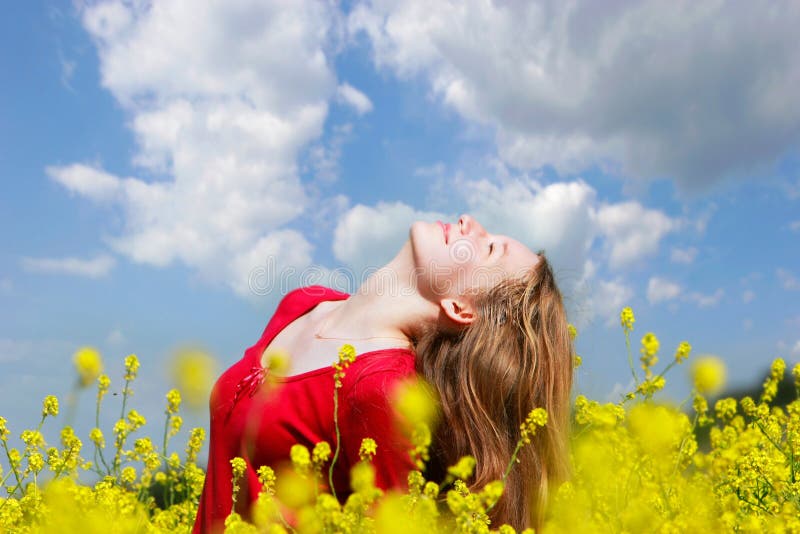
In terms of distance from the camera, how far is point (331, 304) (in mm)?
4043

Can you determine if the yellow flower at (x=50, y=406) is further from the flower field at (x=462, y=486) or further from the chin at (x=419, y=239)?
the chin at (x=419, y=239)

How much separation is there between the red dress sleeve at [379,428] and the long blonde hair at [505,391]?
347mm

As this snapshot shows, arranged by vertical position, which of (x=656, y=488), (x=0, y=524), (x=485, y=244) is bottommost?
(x=656, y=488)

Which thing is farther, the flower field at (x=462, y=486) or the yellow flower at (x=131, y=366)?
the yellow flower at (x=131, y=366)

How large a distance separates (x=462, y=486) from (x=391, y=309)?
101 cm

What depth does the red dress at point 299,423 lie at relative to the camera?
114 inches

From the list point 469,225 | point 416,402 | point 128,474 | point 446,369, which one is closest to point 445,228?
point 469,225

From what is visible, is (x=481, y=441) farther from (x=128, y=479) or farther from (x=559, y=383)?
(x=128, y=479)

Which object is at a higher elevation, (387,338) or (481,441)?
(387,338)

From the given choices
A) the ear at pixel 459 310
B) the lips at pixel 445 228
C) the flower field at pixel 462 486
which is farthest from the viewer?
the lips at pixel 445 228

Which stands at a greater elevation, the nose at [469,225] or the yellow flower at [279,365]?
the nose at [469,225]

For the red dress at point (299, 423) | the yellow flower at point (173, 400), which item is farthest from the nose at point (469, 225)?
the yellow flower at point (173, 400)

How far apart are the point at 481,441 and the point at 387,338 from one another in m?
0.57

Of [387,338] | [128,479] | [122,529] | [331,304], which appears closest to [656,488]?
[387,338]
